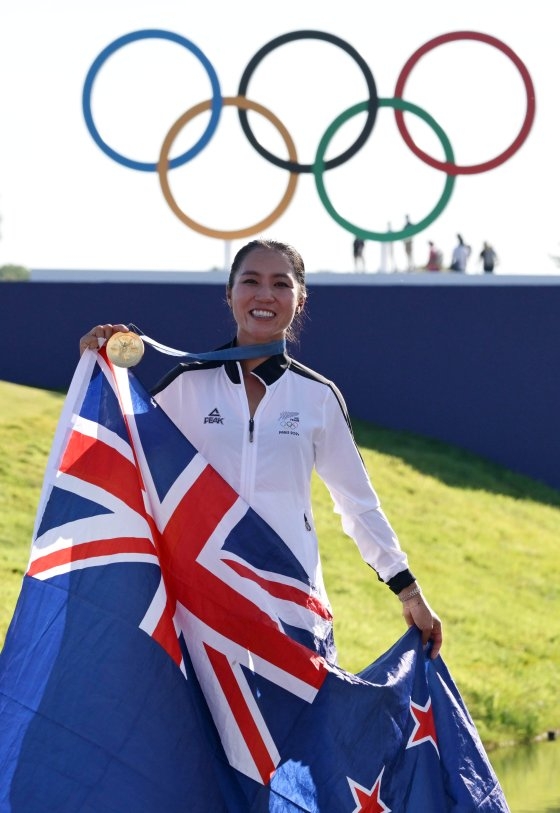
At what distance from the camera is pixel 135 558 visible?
3.68 m

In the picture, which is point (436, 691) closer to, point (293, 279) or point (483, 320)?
point (293, 279)

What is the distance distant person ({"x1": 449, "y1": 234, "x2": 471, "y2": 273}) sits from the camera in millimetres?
18422

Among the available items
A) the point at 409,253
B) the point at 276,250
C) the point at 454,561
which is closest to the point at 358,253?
the point at 409,253

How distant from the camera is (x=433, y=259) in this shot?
1873 cm

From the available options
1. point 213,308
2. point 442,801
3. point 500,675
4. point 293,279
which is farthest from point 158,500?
point 213,308

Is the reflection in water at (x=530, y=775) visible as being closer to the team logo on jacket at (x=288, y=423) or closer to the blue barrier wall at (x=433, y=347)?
the team logo on jacket at (x=288, y=423)

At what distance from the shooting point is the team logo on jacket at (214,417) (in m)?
3.81

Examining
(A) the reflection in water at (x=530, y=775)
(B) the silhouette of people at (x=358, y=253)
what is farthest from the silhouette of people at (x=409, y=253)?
(A) the reflection in water at (x=530, y=775)

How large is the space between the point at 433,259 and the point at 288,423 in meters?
15.1

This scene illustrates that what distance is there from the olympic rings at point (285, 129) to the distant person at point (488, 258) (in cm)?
183

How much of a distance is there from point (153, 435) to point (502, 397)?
12.7 m

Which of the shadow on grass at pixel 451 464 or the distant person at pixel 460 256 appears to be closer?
the shadow on grass at pixel 451 464

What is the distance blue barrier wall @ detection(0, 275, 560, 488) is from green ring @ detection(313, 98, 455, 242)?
2.36ft

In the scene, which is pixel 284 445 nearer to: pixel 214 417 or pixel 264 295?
pixel 214 417
